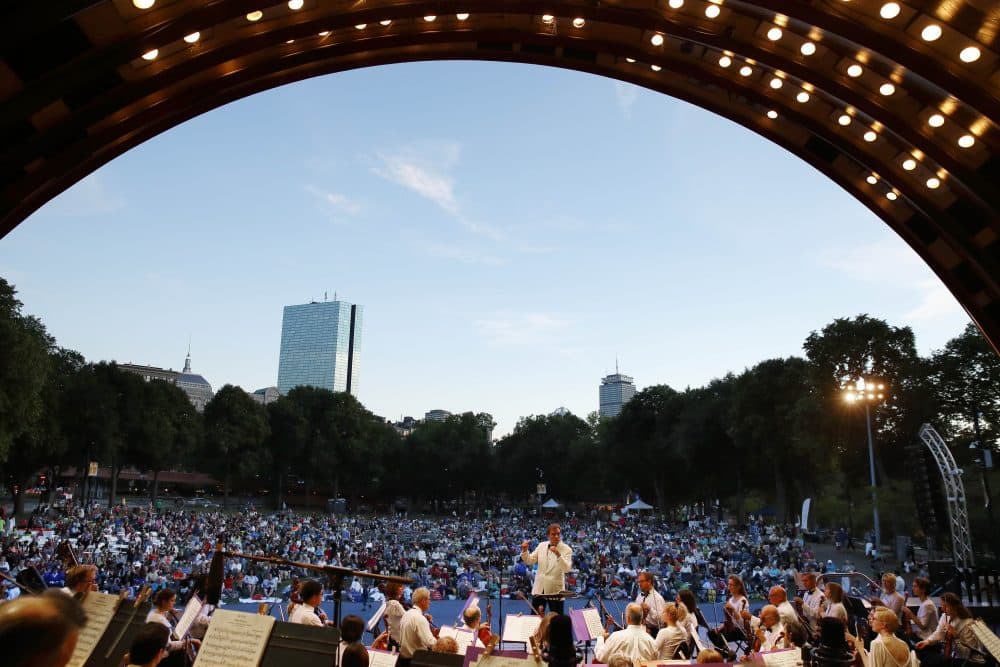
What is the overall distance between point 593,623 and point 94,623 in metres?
6.81

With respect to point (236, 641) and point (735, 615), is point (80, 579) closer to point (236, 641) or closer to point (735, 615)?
point (236, 641)

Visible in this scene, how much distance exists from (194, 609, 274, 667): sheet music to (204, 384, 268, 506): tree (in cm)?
6360

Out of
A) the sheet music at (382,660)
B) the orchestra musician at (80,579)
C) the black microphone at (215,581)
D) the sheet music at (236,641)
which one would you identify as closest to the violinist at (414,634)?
the sheet music at (382,660)

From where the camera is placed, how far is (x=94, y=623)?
5266 millimetres

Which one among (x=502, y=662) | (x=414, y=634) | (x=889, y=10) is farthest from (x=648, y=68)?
(x=502, y=662)

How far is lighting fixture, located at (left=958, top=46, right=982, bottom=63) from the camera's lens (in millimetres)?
9383

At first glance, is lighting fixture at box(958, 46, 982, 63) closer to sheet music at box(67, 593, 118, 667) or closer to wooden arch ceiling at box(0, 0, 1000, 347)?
wooden arch ceiling at box(0, 0, 1000, 347)

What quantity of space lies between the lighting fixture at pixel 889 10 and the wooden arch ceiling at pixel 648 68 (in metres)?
0.03

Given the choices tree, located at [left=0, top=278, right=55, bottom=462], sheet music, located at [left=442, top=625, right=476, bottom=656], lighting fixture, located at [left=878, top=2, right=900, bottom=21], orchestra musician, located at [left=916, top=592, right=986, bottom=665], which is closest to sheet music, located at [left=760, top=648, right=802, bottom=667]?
sheet music, located at [left=442, top=625, right=476, bottom=656]

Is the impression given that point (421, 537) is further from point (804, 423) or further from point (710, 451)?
point (710, 451)

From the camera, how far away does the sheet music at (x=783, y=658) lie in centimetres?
605

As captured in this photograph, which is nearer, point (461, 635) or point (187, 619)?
point (187, 619)

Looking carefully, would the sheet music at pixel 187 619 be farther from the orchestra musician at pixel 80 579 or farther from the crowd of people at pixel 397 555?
the crowd of people at pixel 397 555

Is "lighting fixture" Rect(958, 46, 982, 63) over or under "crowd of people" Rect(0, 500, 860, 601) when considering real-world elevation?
over
